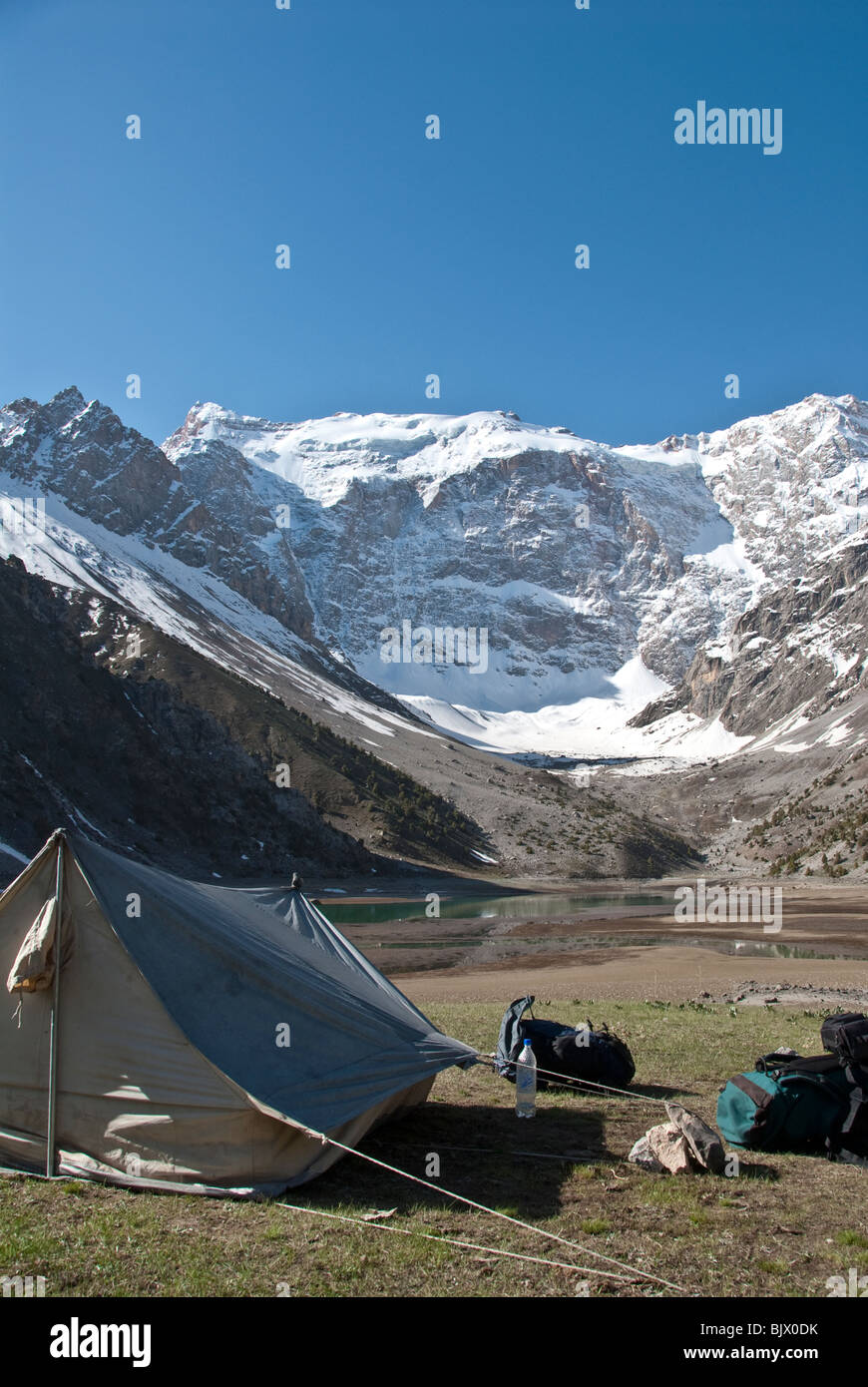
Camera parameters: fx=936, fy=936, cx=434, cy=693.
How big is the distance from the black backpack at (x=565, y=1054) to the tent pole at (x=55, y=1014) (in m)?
6.46

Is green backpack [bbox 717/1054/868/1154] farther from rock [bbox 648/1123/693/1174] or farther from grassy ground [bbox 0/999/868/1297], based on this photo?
rock [bbox 648/1123/693/1174]

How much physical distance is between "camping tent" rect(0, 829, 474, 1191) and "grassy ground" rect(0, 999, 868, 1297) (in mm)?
398

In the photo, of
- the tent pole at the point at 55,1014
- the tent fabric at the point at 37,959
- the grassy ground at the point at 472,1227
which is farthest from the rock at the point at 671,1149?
the tent fabric at the point at 37,959

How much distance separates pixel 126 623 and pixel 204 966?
351 ft

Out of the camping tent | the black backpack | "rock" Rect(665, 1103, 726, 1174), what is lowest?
the black backpack

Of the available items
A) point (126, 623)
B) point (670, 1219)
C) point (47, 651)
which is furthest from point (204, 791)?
point (670, 1219)

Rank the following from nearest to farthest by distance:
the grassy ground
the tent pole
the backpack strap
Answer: the grassy ground → the tent pole → the backpack strap

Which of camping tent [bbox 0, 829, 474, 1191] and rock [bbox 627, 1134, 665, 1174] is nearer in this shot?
camping tent [bbox 0, 829, 474, 1191]

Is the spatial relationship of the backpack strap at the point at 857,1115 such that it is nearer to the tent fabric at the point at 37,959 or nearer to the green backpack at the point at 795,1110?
the green backpack at the point at 795,1110

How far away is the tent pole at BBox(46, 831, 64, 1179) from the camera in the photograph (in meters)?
9.47

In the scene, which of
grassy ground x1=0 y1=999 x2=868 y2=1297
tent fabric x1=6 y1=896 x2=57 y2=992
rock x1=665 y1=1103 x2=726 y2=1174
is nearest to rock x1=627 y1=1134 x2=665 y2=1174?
grassy ground x1=0 y1=999 x2=868 y2=1297

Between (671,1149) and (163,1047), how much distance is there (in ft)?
17.6

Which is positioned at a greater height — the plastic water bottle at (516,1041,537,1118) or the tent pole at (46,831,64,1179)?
the tent pole at (46,831,64,1179)

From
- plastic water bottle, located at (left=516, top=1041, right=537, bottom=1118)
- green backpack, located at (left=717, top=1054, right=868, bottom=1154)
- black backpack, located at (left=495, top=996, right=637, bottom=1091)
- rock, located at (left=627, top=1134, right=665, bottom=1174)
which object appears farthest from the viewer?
black backpack, located at (left=495, top=996, right=637, bottom=1091)
